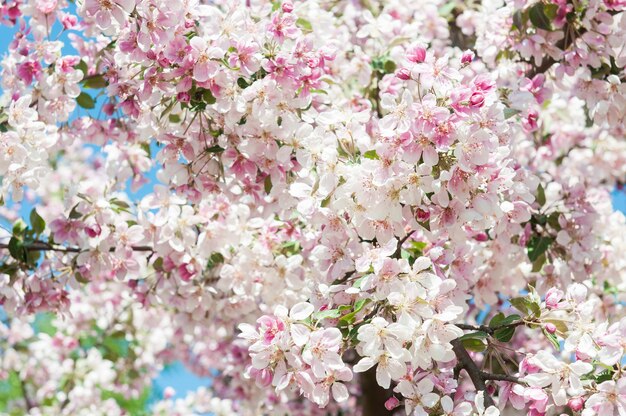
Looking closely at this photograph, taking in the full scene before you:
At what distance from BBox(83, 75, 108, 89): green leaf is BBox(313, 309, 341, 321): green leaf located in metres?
1.47

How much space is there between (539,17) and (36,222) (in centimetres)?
201

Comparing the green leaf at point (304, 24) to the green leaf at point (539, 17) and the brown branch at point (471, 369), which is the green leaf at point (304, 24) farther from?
the brown branch at point (471, 369)

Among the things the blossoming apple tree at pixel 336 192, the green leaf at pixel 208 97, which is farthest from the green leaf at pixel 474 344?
the green leaf at pixel 208 97

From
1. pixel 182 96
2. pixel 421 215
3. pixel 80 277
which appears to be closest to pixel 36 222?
pixel 80 277

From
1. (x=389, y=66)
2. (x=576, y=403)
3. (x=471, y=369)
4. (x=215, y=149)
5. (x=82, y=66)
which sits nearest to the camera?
(x=576, y=403)

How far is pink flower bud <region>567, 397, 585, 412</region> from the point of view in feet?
6.45

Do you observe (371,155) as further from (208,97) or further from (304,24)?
(304,24)

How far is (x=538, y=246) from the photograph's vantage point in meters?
2.99

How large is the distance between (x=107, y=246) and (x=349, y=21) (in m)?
1.83

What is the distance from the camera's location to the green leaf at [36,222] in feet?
9.91

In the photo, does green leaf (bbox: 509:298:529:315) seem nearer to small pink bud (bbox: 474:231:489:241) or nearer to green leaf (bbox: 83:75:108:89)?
small pink bud (bbox: 474:231:489:241)

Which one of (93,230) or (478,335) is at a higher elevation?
(93,230)

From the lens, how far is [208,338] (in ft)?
16.5

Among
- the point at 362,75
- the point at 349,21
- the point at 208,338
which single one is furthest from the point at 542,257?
the point at 208,338
